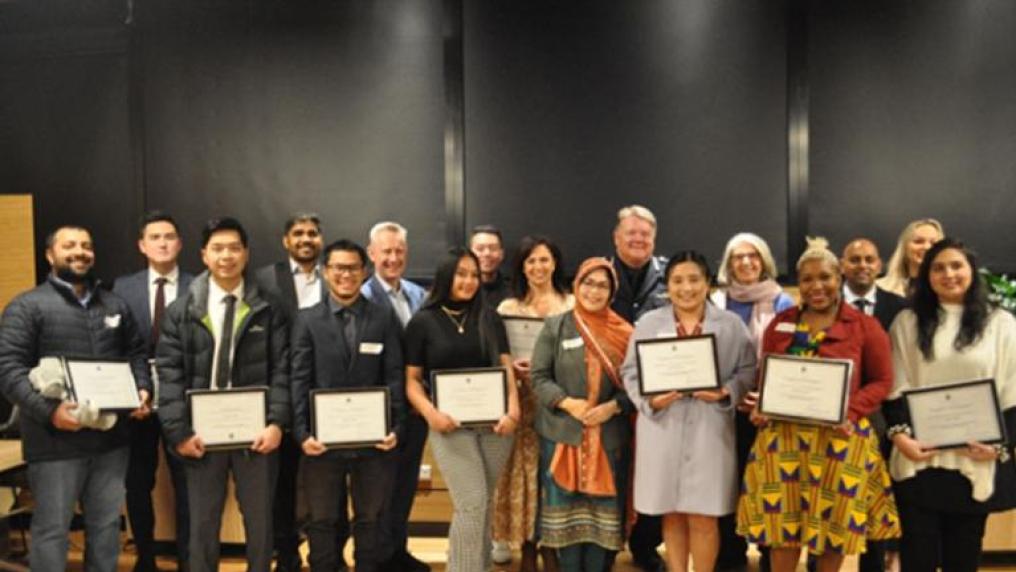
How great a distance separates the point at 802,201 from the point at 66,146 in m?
4.91

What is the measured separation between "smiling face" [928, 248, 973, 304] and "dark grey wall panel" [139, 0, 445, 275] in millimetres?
3080

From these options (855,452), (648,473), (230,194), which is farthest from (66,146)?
(855,452)

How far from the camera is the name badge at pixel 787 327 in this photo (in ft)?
10.4

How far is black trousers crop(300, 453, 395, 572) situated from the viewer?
134 inches

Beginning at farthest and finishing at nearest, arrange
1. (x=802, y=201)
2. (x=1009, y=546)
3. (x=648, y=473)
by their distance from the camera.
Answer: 1. (x=802, y=201)
2. (x=1009, y=546)
3. (x=648, y=473)

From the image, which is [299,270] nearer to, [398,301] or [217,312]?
[398,301]

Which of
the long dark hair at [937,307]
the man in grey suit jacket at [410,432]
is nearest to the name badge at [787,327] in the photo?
the long dark hair at [937,307]

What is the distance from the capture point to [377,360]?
136 inches

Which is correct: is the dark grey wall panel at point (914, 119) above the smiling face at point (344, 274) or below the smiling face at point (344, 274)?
above

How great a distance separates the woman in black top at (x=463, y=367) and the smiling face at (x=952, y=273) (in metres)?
1.70

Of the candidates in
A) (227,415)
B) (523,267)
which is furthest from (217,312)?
(523,267)

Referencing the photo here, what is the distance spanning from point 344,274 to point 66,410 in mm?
1221

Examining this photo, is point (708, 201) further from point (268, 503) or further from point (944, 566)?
point (268, 503)

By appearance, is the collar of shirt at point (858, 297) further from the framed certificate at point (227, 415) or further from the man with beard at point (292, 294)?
the framed certificate at point (227, 415)
